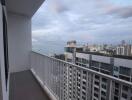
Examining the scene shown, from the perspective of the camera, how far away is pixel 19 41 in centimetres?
579

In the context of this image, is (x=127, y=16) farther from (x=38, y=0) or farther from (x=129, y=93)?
(x=129, y=93)

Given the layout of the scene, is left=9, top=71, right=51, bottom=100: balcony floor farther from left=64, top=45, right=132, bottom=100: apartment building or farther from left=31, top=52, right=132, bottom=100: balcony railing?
left=64, top=45, right=132, bottom=100: apartment building

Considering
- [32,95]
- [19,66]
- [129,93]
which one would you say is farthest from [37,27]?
[129,93]

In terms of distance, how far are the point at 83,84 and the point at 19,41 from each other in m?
4.69

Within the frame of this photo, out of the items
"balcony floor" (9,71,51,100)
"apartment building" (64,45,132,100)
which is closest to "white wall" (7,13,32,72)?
"balcony floor" (9,71,51,100)

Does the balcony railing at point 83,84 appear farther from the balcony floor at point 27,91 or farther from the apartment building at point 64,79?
the balcony floor at point 27,91

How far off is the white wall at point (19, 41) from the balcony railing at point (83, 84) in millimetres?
3254

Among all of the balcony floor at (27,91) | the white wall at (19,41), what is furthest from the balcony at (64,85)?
the white wall at (19,41)

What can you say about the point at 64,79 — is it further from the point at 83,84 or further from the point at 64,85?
the point at 83,84

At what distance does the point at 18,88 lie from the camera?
3768 millimetres

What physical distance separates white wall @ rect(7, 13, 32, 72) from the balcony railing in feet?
10.7

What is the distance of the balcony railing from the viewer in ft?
4.03

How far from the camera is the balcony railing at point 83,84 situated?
48.4 inches

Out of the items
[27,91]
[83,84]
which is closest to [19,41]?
[27,91]
